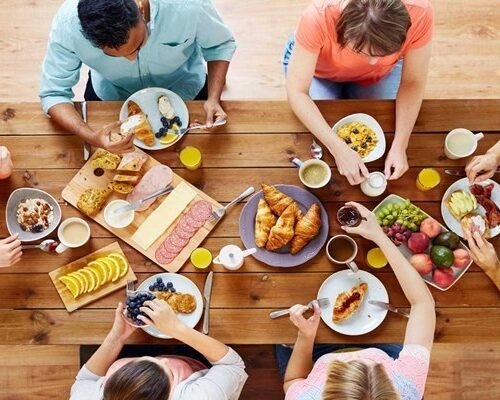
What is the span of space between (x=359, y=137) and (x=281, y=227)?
1.59 ft

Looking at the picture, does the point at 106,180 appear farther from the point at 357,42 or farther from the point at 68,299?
the point at 357,42

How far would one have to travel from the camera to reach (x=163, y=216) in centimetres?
229

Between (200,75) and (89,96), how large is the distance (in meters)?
0.54

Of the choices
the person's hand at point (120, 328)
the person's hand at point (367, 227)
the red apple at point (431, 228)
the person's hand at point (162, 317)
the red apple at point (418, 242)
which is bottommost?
the person's hand at point (120, 328)

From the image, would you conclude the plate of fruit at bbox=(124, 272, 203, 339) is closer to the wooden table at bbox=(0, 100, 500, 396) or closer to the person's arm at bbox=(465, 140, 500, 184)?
the wooden table at bbox=(0, 100, 500, 396)

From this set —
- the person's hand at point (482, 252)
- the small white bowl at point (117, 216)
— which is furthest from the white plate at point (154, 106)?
the person's hand at point (482, 252)

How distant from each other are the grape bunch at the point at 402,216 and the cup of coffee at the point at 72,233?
112 centimetres

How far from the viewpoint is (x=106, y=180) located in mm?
2324

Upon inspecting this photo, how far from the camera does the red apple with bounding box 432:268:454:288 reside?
2203 millimetres

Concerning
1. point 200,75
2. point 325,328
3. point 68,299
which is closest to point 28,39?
point 200,75

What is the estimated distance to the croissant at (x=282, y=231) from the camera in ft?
7.24

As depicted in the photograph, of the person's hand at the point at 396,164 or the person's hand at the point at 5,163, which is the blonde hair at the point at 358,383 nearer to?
the person's hand at the point at 396,164

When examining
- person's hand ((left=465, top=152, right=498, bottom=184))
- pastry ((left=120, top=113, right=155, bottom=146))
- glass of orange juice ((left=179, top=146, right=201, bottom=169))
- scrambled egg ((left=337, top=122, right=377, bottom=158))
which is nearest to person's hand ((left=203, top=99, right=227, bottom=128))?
glass of orange juice ((left=179, top=146, right=201, bottom=169))

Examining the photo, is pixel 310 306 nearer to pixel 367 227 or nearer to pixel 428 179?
pixel 367 227
